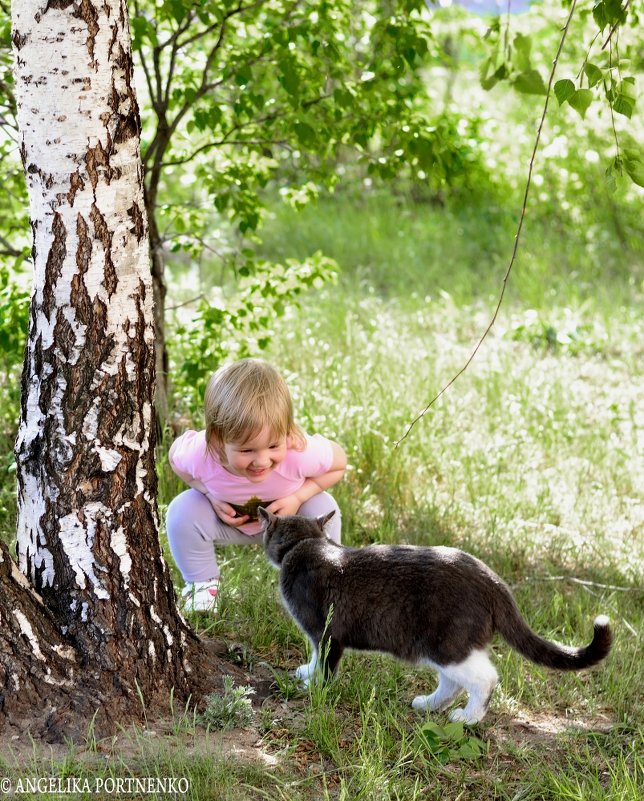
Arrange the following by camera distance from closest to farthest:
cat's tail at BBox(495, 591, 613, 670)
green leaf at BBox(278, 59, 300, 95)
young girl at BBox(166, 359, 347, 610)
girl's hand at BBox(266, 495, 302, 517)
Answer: cat's tail at BBox(495, 591, 613, 670)
young girl at BBox(166, 359, 347, 610)
girl's hand at BBox(266, 495, 302, 517)
green leaf at BBox(278, 59, 300, 95)

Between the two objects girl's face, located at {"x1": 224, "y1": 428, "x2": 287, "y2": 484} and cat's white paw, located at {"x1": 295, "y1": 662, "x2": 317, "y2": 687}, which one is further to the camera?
girl's face, located at {"x1": 224, "y1": 428, "x2": 287, "y2": 484}

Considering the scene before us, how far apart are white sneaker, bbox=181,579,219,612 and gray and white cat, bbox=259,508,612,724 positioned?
0.50 meters

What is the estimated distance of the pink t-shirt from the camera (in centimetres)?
384

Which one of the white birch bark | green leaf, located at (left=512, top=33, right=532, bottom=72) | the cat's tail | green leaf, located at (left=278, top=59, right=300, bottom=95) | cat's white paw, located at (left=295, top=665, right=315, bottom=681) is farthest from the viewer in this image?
green leaf, located at (left=278, top=59, right=300, bottom=95)

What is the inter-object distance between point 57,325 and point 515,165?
334 inches

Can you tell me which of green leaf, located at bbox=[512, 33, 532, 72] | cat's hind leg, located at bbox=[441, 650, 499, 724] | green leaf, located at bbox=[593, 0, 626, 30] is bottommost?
cat's hind leg, located at bbox=[441, 650, 499, 724]

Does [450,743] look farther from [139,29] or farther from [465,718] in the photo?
[139,29]

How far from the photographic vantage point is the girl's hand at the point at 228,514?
12.6 ft

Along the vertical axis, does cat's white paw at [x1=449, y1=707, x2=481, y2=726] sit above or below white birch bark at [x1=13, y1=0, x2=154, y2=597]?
below

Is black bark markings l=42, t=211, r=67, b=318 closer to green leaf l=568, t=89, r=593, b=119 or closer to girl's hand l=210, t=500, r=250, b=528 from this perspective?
girl's hand l=210, t=500, r=250, b=528

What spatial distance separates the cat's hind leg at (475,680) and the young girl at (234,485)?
1.10m

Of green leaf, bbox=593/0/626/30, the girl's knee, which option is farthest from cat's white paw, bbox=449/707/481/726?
green leaf, bbox=593/0/626/30

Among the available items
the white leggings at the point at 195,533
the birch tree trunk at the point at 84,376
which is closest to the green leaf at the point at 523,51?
the birch tree trunk at the point at 84,376

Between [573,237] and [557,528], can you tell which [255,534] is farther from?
[573,237]
